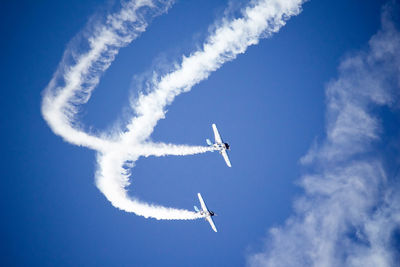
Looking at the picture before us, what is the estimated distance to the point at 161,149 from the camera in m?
34.2

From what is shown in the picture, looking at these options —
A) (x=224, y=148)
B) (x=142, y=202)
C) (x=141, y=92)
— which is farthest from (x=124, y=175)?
(x=224, y=148)

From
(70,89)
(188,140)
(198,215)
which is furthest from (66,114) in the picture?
(188,140)

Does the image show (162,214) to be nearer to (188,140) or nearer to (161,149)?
(161,149)

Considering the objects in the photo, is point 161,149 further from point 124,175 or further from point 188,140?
point 188,140

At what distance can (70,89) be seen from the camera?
1148 inches

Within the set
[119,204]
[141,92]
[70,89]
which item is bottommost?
[119,204]

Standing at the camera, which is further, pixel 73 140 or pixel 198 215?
pixel 198 215

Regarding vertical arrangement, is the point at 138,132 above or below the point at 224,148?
below

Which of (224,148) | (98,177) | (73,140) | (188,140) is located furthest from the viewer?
(188,140)

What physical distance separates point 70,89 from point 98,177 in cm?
1105

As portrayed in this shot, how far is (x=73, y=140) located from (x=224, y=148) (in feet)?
60.3

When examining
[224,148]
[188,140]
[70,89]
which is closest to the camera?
[70,89]

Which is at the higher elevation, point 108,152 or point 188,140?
point 188,140

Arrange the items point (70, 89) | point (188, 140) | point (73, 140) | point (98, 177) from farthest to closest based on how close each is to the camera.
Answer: point (188, 140) < point (98, 177) < point (73, 140) < point (70, 89)
